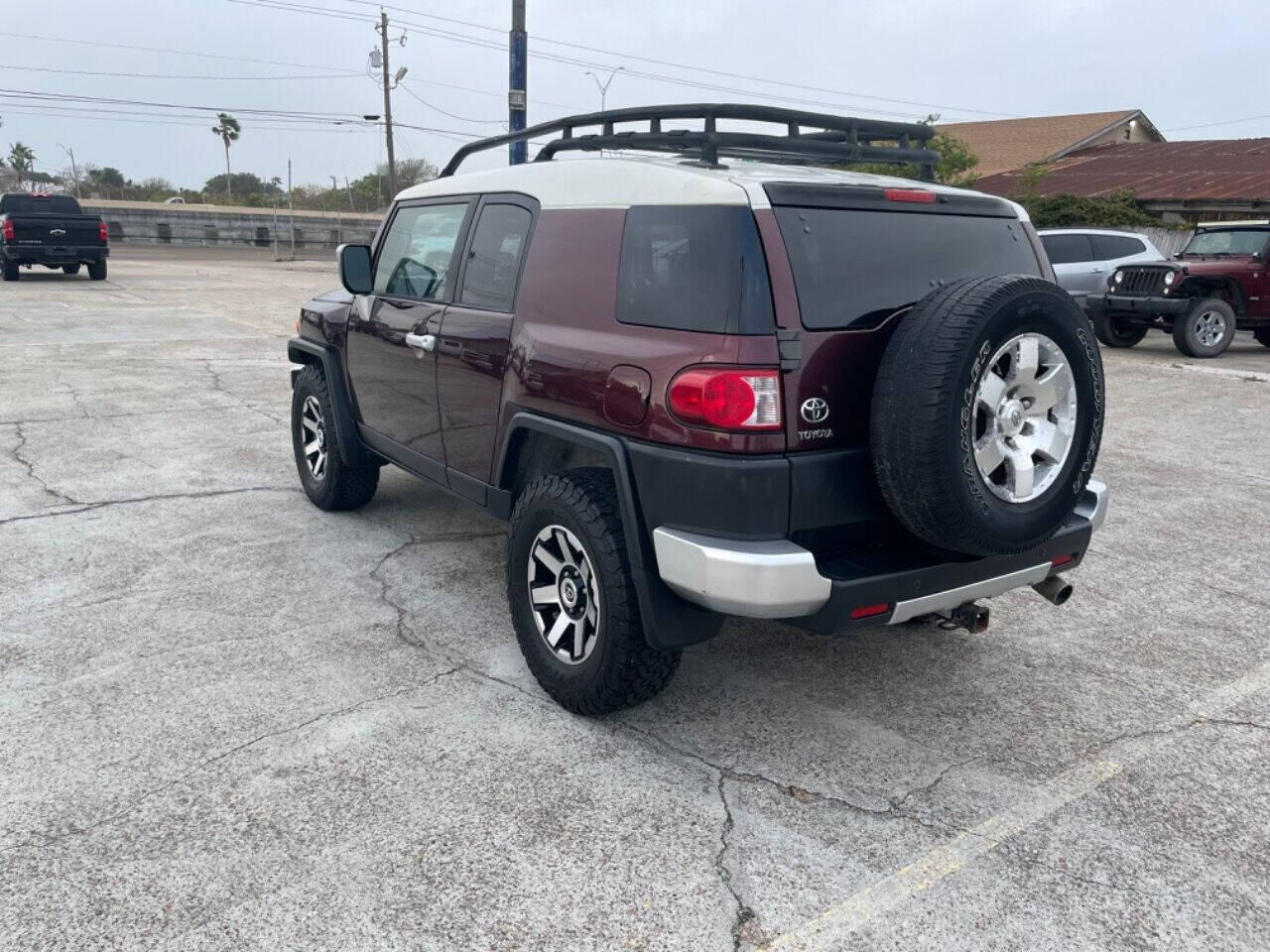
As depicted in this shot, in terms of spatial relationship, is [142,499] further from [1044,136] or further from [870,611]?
[1044,136]

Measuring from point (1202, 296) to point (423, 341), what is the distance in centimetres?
1277

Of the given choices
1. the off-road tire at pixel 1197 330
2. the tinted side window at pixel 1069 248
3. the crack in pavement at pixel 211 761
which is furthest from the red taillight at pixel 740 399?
the tinted side window at pixel 1069 248

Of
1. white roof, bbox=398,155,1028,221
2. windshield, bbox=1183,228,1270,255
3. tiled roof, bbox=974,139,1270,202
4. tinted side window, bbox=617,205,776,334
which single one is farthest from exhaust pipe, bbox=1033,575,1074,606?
tiled roof, bbox=974,139,1270,202

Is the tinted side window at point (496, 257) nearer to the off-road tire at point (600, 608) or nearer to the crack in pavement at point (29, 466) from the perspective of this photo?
the off-road tire at point (600, 608)

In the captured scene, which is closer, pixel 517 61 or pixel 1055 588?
pixel 1055 588

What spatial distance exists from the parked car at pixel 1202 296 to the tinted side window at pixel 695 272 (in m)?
12.1

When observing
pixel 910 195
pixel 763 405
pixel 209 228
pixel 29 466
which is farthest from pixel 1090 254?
pixel 209 228

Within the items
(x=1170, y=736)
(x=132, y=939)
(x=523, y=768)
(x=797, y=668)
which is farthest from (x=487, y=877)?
(x=1170, y=736)

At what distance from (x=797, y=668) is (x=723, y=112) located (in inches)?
80.0

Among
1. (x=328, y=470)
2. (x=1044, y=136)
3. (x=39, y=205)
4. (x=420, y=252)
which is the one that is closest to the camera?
(x=420, y=252)

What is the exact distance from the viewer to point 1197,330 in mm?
13492

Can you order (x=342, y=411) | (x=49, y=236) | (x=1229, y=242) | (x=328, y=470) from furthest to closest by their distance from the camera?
(x=49, y=236) → (x=1229, y=242) → (x=328, y=470) → (x=342, y=411)

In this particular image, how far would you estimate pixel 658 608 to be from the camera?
3.07 metres

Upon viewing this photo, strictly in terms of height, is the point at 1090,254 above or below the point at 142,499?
above
